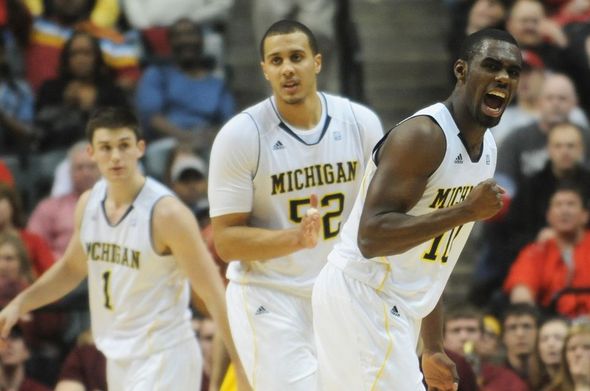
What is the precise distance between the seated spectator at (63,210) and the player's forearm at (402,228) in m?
4.86

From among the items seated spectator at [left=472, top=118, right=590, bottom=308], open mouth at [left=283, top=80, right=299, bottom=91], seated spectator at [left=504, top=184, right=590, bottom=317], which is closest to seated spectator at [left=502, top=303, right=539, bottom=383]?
seated spectator at [left=504, top=184, right=590, bottom=317]

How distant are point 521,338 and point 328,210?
9.93 ft

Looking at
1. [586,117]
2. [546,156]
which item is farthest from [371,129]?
[586,117]

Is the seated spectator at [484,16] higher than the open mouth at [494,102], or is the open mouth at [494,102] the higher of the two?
the seated spectator at [484,16]

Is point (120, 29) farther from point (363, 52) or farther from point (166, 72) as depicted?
point (363, 52)

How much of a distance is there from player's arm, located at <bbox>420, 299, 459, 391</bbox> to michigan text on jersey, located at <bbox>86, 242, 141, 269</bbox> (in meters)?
1.59

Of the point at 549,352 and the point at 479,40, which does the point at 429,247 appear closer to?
the point at 479,40

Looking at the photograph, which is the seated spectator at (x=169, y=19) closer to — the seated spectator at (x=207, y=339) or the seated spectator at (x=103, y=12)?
the seated spectator at (x=103, y=12)

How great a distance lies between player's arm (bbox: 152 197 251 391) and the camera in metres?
6.57

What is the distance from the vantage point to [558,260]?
9.33 m

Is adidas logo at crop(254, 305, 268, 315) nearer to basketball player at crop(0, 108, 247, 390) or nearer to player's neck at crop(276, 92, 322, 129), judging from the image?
basketball player at crop(0, 108, 247, 390)

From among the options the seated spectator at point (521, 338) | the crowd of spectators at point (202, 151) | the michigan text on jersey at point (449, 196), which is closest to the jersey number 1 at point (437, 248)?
the michigan text on jersey at point (449, 196)

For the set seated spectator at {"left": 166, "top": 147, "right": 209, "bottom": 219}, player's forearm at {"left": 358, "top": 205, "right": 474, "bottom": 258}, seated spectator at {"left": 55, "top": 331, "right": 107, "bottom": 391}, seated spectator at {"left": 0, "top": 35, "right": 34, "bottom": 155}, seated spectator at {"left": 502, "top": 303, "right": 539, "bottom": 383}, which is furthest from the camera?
seated spectator at {"left": 0, "top": 35, "right": 34, "bottom": 155}

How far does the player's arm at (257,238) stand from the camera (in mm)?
5742
